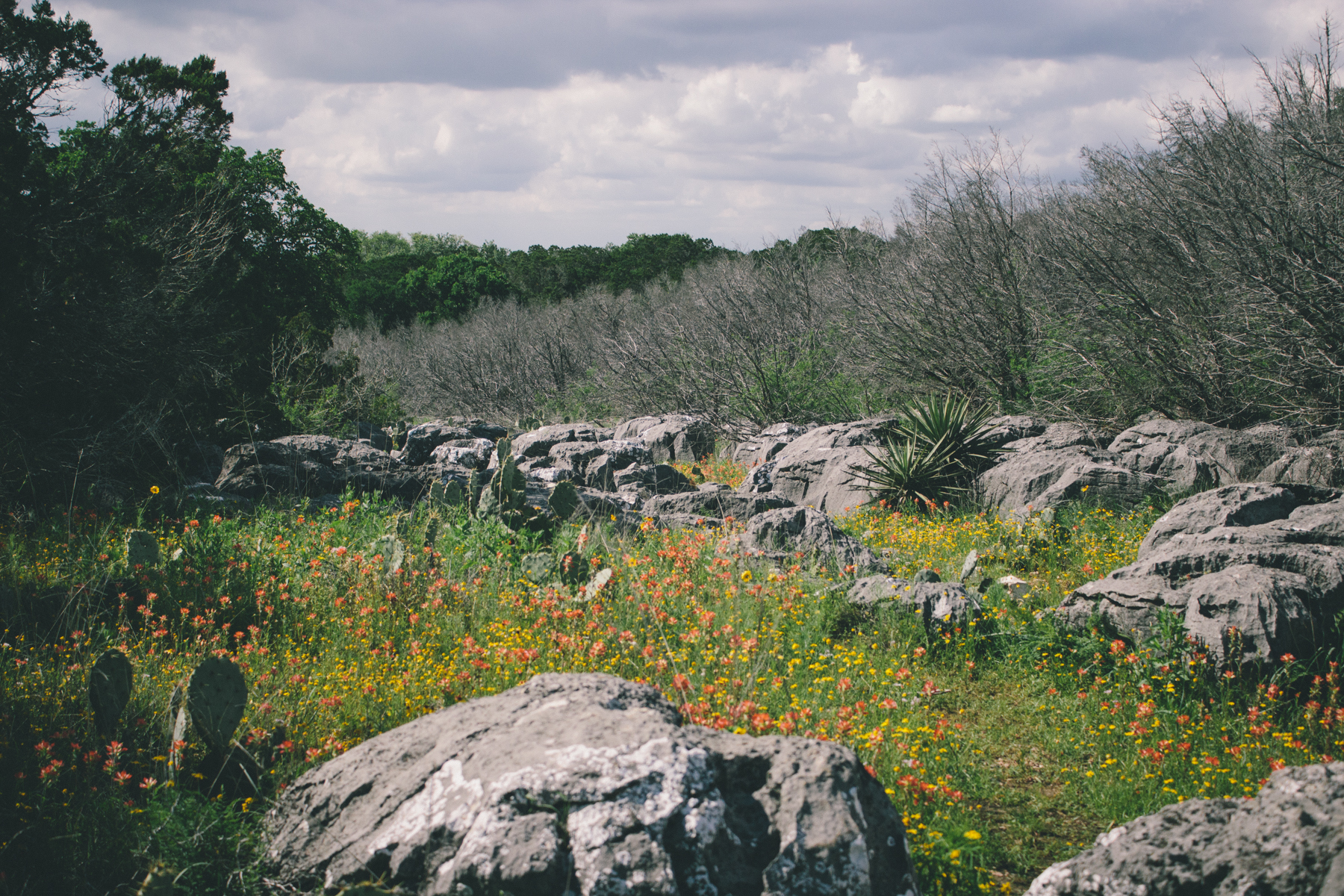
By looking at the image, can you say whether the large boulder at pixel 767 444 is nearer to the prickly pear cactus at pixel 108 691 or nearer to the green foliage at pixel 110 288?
the green foliage at pixel 110 288

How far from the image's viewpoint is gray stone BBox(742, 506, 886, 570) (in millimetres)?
6680

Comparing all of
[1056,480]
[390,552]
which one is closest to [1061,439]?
[1056,480]

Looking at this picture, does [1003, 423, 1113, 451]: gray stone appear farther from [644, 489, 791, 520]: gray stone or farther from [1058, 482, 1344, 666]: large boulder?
[644, 489, 791, 520]: gray stone

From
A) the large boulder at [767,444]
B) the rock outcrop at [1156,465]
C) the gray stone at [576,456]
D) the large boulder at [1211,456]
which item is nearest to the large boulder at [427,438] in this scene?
the gray stone at [576,456]

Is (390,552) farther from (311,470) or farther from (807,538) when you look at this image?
(311,470)

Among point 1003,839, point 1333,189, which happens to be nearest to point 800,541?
point 1003,839

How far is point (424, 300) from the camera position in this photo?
44.0 m

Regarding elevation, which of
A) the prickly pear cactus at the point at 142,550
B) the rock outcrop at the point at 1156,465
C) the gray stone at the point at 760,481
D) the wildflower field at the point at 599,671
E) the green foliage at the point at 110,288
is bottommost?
the wildflower field at the point at 599,671

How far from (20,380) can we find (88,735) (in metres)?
7.38

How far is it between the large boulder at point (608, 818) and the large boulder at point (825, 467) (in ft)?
23.1

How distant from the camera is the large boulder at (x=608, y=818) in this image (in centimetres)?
208

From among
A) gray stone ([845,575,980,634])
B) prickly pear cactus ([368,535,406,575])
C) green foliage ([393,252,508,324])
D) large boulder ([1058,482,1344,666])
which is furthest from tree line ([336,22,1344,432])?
green foliage ([393,252,508,324])

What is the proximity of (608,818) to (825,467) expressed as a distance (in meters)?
8.70

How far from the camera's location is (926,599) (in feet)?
17.6
